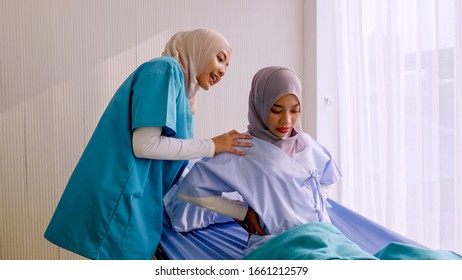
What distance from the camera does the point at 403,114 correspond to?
8.87 feet

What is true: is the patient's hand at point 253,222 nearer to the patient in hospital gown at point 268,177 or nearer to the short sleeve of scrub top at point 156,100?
the patient in hospital gown at point 268,177

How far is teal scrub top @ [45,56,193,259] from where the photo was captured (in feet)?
5.86

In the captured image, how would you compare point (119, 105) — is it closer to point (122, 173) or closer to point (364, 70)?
point (122, 173)

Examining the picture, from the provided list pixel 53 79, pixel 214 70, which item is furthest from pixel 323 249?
pixel 53 79

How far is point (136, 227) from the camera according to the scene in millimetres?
1807

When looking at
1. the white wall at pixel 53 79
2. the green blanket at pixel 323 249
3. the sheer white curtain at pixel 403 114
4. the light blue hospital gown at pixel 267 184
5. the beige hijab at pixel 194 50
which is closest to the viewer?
the green blanket at pixel 323 249

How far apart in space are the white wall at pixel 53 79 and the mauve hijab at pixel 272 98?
1350 mm

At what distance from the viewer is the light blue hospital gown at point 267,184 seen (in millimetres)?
1717

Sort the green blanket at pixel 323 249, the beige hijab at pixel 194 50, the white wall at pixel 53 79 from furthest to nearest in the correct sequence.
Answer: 1. the white wall at pixel 53 79
2. the beige hijab at pixel 194 50
3. the green blanket at pixel 323 249

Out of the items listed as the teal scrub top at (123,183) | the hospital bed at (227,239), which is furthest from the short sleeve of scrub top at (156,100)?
the hospital bed at (227,239)

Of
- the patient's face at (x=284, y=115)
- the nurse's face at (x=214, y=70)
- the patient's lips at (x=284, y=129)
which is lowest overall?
the patient's lips at (x=284, y=129)

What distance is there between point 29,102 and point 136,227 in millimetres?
1423

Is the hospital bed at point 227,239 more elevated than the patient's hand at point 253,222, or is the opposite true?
the patient's hand at point 253,222

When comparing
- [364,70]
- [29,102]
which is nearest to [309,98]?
[364,70]
